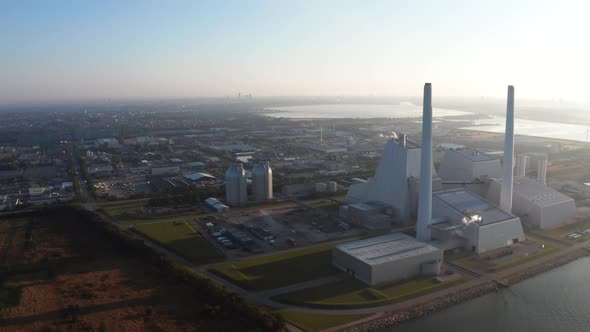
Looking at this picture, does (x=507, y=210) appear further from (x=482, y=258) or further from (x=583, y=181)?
(x=583, y=181)

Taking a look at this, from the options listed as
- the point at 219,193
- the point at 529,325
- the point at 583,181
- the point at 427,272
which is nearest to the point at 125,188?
the point at 219,193

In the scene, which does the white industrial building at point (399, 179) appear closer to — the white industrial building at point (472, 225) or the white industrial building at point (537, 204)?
the white industrial building at point (472, 225)

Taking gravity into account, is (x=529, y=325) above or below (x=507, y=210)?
below

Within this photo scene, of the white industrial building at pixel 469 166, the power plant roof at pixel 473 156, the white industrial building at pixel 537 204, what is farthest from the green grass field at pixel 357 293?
the power plant roof at pixel 473 156

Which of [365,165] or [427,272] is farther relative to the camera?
[365,165]

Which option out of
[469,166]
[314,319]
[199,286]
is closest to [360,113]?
[469,166]

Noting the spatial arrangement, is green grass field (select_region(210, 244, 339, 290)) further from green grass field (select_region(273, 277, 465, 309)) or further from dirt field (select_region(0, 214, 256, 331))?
dirt field (select_region(0, 214, 256, 331))
